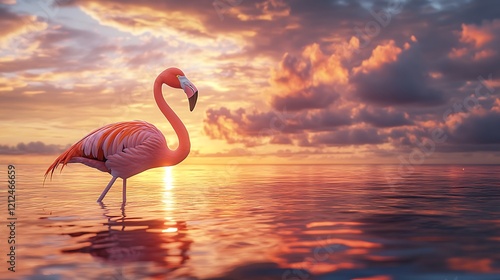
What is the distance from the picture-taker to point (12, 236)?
844 cm

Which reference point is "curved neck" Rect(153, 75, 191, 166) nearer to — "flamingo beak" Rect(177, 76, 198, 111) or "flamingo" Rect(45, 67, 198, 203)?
"flamingo" Rect(45, 67, 198, 203)

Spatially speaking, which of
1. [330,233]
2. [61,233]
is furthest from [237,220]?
[61,233]

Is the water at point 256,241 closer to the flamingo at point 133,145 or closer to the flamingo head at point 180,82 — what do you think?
the flamingo at point 133,145

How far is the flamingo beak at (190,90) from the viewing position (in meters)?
12.1

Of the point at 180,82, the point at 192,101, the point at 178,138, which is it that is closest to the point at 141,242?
the point at 192,101

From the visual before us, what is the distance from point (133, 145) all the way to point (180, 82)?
1929mm

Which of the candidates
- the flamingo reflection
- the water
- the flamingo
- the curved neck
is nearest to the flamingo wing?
the flamingo

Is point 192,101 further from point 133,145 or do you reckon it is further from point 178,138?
point 133,145

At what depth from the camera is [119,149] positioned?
40.5ft

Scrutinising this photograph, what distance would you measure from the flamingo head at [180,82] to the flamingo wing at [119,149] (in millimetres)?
1284

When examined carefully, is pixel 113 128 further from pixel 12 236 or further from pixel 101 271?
pixel 101 271

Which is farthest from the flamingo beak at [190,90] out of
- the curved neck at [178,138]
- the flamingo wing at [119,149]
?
the flamingo wing at [119,149]

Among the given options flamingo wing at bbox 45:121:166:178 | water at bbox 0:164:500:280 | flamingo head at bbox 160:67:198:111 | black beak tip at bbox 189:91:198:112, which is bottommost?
water at bbox 0:164:500:280

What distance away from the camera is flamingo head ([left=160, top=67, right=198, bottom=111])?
12.2 m
